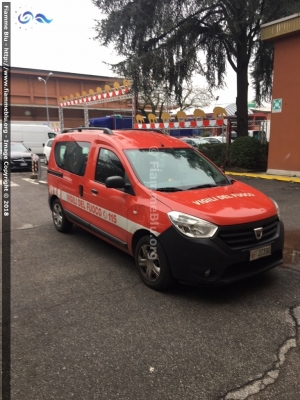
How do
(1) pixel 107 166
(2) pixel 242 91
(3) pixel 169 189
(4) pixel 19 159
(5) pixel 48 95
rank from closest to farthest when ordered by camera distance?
1. (3) pixel 169 189
2. (1) pixel 107 166
3. (2) pixel 242 91
4. (4) pixel 19 159
5. (5) pixel 48 95

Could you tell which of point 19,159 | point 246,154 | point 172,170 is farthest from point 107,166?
→ point 19,159

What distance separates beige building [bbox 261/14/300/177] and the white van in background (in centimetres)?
1694

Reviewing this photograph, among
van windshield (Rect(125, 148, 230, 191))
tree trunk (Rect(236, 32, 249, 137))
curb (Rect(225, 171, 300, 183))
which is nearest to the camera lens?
van windshield (Rect(125, 148, 230, 191))

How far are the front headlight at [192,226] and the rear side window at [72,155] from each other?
7.32 ft

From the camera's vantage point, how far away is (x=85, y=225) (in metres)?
5.29

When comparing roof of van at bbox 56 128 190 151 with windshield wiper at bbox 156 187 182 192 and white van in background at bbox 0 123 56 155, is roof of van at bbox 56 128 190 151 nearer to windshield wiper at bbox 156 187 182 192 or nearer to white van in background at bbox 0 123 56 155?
windshield wiper at bbox 156 187 182 192

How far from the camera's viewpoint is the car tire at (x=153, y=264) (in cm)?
372

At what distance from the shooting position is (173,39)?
13852mm

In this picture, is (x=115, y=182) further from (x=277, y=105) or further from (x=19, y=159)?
(x=19, y=159)

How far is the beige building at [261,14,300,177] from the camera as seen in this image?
11.1 meters

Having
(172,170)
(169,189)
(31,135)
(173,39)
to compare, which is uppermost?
(173,39)

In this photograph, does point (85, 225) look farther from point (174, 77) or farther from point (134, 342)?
point (174, 77)

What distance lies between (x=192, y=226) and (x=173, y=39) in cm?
1228

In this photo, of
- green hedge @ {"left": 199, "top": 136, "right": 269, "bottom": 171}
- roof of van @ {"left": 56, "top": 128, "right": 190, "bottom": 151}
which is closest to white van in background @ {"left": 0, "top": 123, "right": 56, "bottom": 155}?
green hedge @ {"left": 199, "top": 136, "right": 269, "bottom": 171}
